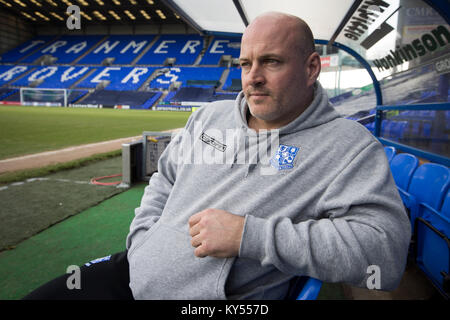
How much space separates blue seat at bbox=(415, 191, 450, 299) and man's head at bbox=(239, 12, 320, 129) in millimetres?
1236

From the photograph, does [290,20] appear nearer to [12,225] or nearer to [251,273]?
[251,273]

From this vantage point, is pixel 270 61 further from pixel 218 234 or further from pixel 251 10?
pixel 251 10

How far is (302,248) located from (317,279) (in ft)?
0.35

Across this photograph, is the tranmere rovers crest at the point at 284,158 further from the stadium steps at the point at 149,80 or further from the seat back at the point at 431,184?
the stadium steps at the point at 149,80

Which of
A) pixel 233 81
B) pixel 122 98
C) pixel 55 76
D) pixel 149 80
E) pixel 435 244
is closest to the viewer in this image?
pixel 435 244

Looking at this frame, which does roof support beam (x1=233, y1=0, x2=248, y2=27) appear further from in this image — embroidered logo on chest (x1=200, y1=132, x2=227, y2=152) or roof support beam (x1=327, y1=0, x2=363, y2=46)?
embroidered logo on chest (x1=200, y1=132, x2=227, y2=152)

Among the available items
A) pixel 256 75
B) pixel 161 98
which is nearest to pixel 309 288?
pixel 256 75

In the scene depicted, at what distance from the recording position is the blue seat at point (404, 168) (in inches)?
96.3

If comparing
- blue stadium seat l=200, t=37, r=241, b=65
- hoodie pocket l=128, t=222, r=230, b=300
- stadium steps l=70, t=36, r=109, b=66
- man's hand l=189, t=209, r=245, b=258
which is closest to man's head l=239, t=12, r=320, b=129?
man's hand l=189, t=209, r=245, b=258

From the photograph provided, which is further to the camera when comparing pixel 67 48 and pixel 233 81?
pixel 67 48

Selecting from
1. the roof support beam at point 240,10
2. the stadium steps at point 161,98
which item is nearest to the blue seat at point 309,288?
the roof support beam at point 240,10

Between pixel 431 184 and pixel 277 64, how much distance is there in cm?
166

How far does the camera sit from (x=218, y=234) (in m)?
0.96
